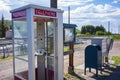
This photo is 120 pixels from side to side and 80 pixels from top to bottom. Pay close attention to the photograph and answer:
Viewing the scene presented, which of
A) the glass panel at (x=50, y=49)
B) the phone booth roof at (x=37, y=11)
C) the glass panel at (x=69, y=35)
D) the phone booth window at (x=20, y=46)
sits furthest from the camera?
the glass panel at (x=69, y=35)

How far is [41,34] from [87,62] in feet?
9.72

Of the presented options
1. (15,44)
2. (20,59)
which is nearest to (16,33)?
(15,44)

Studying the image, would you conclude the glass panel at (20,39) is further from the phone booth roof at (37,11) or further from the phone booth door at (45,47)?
the phone booth door at (45,47)

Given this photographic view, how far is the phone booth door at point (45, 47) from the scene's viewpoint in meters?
6.46

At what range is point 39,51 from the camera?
6473 mm

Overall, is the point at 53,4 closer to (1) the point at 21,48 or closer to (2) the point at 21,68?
(1) the point at 21,48

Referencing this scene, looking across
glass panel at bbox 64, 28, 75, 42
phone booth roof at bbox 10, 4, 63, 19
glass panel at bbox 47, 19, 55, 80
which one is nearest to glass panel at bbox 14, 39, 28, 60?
phone booth roof at bbox 10, 4, 63, 19

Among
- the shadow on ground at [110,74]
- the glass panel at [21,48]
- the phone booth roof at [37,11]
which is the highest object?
the phone booth roof at [37,11]

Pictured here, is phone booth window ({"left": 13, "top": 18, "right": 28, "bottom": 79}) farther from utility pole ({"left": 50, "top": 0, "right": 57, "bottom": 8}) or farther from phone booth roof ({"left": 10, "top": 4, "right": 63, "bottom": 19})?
utility pole ({"left": 50, "top": 0, "right": 57, "bottom": 8})

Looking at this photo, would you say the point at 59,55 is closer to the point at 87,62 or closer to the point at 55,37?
the point at 55,37

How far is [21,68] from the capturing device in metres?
6.17

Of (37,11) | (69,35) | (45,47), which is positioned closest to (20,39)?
(45,47)

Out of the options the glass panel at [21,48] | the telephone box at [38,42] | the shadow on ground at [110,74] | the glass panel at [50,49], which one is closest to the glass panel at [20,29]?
the telephone box at [38,42]

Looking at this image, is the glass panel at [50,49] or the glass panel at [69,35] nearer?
the glass panel at [50,49]
